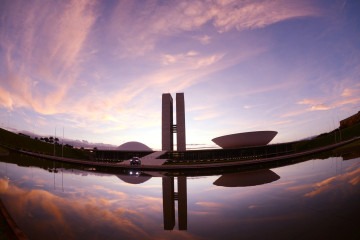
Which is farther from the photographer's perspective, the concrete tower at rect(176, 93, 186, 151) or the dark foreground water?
the concrete tower at rect(176, 93, 186, 151)

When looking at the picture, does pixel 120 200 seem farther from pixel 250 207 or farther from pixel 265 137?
pixel 265 137

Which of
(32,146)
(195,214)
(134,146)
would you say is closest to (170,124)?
(134,146)

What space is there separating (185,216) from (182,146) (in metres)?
43.8

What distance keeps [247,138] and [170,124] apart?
59.9 ft

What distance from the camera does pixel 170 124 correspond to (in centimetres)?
5231

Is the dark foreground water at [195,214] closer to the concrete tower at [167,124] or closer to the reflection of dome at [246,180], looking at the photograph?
the reflection of dome at [246,180]

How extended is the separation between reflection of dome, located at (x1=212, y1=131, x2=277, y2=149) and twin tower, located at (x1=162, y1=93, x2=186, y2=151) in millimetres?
9115

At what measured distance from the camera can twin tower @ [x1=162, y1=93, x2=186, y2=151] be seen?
50500mm

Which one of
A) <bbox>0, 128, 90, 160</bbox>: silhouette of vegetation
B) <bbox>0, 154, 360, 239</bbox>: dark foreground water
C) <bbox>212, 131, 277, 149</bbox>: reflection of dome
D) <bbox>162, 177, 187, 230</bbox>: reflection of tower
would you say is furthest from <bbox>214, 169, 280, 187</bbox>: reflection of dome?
<bbox>0, 128, 90, 160</bbox>: silhouette of vegetation

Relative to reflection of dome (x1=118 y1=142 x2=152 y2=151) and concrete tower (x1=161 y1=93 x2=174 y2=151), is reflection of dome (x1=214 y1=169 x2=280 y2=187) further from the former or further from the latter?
reflection of dome (x1=118 y1=142 x2=152 y2=151)

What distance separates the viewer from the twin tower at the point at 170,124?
5050cm

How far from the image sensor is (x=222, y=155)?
117ft

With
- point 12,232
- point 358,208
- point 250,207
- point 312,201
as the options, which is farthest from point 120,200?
point 358,208

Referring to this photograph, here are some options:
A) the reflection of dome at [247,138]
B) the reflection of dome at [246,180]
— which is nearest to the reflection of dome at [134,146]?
the reflection of dome at [247,138]
